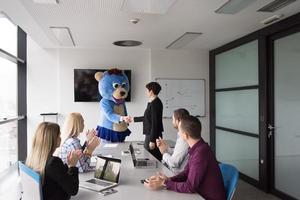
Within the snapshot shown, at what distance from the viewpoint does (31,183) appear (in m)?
1.73

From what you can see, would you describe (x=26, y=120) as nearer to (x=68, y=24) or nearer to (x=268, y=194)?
(x=68, y=24)

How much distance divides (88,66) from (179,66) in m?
1.85

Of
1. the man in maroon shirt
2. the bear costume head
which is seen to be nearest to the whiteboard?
the bear costume head

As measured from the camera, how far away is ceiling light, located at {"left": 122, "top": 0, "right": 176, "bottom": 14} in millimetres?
2975

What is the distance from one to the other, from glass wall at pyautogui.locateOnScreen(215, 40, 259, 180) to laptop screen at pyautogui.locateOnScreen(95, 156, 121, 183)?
9.60 feet

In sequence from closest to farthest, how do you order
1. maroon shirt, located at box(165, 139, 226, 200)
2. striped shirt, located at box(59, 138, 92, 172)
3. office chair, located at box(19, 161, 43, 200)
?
1. office chair, located at box(19, 161, 43, 200)
2. maroon shirt, located at box(165, 139, 226, 200)
3. striped shirt, located at box(59, 138, 92, 172)

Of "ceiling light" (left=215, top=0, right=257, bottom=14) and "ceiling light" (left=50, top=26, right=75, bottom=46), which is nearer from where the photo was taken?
"ceiling light" (left=215, top=0, right=257, bottom=14)

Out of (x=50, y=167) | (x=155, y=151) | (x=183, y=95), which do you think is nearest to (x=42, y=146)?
(x=50, y=167)

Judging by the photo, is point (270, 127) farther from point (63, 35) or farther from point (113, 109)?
point (63, 35)

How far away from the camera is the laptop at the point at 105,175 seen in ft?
6.61

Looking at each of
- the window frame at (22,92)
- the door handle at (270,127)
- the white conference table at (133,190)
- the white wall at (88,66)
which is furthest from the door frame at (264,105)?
the window frame at (22,92)

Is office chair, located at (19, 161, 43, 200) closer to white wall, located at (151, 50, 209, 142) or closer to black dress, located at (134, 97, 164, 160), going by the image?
black dress, located at (134, 97, 164, 160)

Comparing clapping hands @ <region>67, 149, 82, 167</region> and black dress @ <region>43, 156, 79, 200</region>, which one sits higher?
clapping hands @ <region>67, 149, 82, 167</region>

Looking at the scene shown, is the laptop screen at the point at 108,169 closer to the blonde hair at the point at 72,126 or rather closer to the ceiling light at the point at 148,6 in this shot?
the blonde hair at the point at 72,126
